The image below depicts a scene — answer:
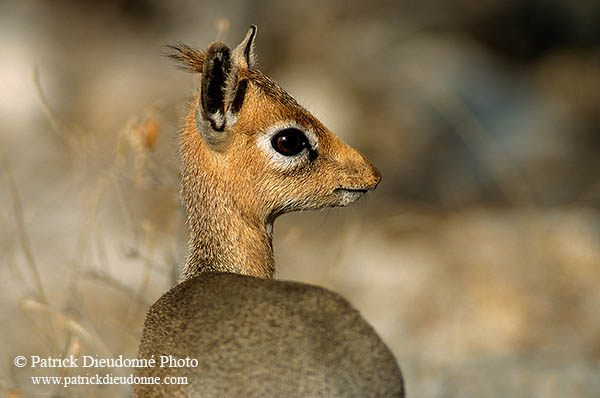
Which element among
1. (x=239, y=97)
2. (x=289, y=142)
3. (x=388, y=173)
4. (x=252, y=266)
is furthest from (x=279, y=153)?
(x=388, y=173)

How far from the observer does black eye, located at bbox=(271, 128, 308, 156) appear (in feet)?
9.48

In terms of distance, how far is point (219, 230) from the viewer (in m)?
2.93

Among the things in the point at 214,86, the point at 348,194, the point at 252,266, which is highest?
the point at 214,86

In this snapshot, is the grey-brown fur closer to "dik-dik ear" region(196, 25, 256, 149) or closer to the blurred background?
"dik-dik ear" region(196, 25, 256, 149)

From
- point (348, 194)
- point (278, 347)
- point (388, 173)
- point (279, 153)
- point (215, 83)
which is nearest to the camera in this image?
point (278, 347)

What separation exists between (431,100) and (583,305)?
345 centimetres

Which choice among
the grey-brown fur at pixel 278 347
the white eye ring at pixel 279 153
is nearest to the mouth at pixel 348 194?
the white eye ring at pixel 279 153

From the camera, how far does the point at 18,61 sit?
11.6 metres

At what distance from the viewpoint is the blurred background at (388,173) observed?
5.12 metres

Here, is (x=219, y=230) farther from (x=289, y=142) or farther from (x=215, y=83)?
(x=215, y=83)

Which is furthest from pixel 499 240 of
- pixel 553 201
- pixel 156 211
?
pixel 156 211

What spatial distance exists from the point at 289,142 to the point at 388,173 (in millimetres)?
6917

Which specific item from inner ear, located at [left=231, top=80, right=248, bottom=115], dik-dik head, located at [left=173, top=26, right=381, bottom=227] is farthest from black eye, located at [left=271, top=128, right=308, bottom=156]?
inner ear, located at [left=231, top=80, right=248, bottom=115]

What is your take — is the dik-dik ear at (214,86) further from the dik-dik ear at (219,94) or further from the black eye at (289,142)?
the black eye at (289,142)
